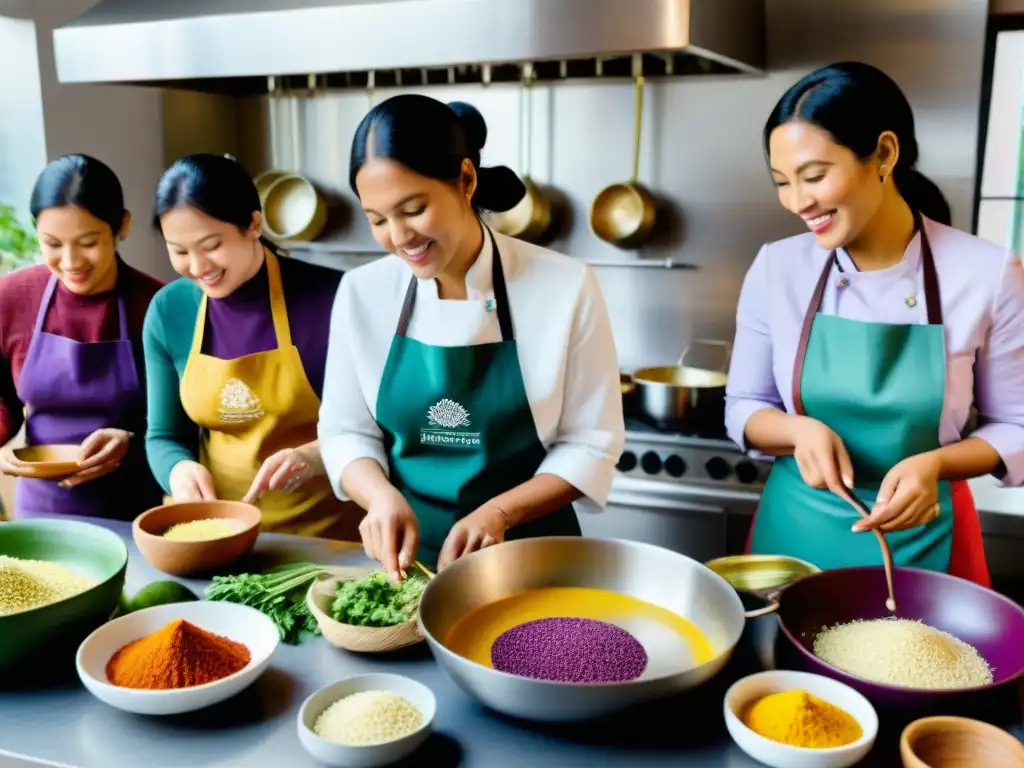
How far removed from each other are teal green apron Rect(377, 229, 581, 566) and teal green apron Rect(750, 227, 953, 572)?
524 mm

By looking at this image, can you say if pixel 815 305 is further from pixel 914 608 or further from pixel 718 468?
pixel 718 468

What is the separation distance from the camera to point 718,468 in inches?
108

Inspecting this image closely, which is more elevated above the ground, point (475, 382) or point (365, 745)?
point (475, 382)

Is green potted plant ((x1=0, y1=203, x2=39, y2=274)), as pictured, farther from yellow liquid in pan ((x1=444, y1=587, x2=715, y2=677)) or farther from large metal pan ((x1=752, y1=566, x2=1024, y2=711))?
large metal pan ((x1=752, y1=566, x2=1024, y2=711))

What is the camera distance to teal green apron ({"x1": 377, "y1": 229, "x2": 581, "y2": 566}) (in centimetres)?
161

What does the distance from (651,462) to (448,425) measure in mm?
1309

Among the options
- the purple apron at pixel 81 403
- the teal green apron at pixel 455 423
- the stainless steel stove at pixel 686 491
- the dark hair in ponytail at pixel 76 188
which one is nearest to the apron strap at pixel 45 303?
the purple apron at pixel 81 403

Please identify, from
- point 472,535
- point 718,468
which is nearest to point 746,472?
point 718,468

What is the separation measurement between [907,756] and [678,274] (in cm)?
234

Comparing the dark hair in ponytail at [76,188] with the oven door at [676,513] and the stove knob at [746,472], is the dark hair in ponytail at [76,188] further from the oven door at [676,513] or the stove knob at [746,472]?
the stove knob at [746,472]

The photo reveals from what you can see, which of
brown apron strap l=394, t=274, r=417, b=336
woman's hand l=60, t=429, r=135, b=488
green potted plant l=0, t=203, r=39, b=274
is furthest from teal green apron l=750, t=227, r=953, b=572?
green potted plant l=0, t=203, r=39, b=274

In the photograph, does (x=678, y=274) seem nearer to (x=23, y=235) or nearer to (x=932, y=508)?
(x=932, y=508)

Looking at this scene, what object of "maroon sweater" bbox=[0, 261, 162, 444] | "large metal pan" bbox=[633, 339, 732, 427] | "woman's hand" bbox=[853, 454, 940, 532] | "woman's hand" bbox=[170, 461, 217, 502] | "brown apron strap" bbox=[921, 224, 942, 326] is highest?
"brown apron strap" bbox=[921, 224, 942, 326]

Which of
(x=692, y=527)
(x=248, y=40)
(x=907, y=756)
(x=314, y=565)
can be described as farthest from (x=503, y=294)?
(x=692, y=527)
